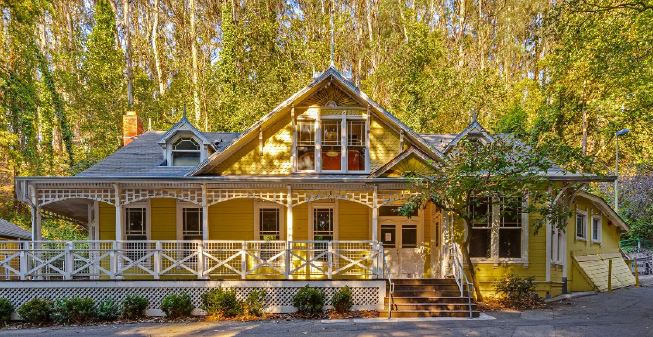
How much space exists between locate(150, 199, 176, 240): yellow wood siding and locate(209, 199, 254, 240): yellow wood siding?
137cm

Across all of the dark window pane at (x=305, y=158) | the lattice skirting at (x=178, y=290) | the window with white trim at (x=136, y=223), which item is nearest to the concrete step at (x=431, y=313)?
the lattice skirting at (x=178, y=290)

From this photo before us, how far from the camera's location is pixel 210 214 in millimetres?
14734

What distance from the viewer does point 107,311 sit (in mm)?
11227

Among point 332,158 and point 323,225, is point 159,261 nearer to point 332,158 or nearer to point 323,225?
point 323,225

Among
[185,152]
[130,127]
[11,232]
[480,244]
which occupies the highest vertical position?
[130,127]

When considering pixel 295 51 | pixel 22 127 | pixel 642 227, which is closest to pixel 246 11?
pixel 295 51

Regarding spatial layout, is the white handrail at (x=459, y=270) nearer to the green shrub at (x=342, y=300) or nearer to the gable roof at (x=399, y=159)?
the gable roof at (x=399, y=159)

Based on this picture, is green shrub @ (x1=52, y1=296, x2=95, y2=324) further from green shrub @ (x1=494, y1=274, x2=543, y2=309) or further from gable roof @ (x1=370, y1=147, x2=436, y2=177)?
green shrub @ (x1=494, y1=274, x2=543, y2=309)

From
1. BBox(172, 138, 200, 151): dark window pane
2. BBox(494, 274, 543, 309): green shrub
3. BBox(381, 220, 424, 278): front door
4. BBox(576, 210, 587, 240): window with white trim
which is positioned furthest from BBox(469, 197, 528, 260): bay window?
BBox(172, 138, 200, 151): dark window pane

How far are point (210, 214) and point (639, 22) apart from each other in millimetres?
16327

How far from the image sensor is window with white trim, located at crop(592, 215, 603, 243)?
716 inches

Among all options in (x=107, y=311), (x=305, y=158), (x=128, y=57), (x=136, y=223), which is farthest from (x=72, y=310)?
(x=128, y=57)

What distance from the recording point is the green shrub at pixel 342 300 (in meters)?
11.6

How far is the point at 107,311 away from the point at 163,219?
4.12 m
